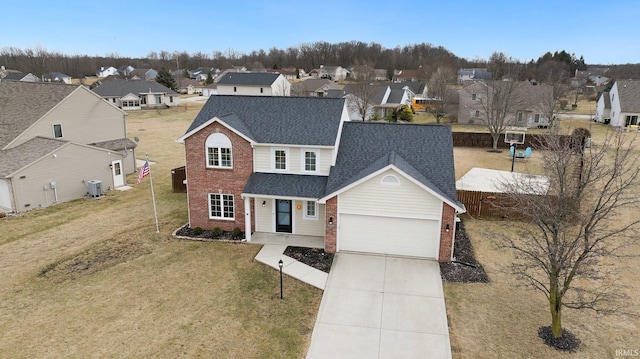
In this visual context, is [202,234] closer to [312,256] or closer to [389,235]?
[312,256]

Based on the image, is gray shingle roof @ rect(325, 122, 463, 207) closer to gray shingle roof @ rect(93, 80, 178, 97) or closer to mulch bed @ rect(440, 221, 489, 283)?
mulch bed @ rect(440, 221, 489, 283)

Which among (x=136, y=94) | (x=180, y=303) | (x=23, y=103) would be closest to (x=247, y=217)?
(x=180, y=303)

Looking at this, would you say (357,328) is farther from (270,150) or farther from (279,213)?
(270,150)

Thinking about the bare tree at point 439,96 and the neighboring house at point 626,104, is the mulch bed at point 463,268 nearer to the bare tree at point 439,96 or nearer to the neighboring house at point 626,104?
the bare tree at point 439,96

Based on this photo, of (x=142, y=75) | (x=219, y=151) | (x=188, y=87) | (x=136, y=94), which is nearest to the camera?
(x=219, y=151)

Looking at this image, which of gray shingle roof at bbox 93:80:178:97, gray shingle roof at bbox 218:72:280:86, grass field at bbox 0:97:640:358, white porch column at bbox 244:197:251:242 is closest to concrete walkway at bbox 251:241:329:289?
grass field at bbox 0:97:640:358

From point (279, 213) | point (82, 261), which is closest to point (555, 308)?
point (279, 213)

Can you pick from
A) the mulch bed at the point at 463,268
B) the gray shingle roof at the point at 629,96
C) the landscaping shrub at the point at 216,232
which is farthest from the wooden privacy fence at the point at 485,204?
the gray shingle roof at the point at 629,96
